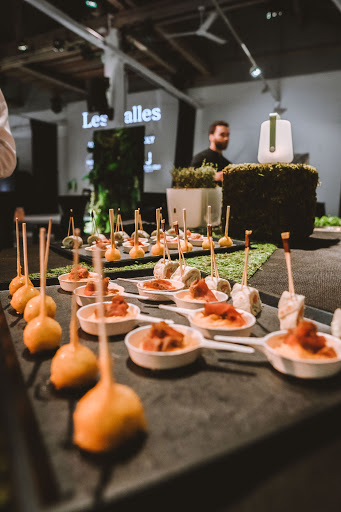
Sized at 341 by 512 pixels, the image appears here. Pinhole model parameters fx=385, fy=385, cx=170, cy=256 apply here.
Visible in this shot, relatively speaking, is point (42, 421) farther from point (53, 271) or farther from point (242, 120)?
point (242, 120)

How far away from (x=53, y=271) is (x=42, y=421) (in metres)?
1.53

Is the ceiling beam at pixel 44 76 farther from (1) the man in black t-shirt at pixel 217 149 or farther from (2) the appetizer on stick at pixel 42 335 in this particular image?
A: (2) the appetizer on stick at pixel 42 335

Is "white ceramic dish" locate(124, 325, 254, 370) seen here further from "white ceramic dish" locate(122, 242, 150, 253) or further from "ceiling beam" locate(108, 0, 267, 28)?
"ceiling beam" locate(108, 0, 267, 28)

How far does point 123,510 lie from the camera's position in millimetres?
632

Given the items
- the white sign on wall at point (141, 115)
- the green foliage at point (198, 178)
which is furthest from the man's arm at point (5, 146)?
the white sign on wall at point (141, 115)

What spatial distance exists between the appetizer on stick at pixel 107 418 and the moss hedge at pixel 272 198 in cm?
310

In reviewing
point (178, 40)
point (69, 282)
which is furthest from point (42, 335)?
point (178, 40)

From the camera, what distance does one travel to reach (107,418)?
2.61ft

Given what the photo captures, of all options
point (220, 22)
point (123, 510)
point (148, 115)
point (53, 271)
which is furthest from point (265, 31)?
point (123, 510)

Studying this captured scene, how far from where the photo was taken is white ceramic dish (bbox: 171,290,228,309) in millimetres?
1636

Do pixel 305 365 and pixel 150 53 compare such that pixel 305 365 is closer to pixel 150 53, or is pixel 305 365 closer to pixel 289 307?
pixel 289 307

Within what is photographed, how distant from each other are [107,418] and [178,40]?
932 cm

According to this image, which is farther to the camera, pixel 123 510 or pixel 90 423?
pixel 90 423

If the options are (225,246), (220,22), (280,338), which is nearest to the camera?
(280,338)
